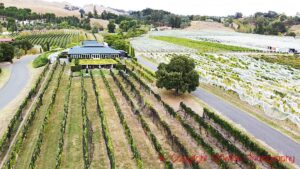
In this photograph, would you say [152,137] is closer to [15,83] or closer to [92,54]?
[15,83]

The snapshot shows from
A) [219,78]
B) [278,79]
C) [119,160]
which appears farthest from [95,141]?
[278,79]

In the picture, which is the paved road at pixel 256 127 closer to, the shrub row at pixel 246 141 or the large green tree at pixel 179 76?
the shrub row at pixel 246 141

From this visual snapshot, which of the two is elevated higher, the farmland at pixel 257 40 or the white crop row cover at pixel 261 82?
the farmland at pixel 257 40

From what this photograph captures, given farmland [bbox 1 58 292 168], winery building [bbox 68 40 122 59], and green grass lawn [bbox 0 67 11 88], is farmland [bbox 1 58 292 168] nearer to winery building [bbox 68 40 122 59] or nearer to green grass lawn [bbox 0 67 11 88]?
green grass lawn [bbox 0 67 11 88]

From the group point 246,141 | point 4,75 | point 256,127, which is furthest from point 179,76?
point 4,75

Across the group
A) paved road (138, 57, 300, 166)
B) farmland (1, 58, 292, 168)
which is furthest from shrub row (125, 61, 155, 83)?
farmland (1, 58, 292, 168)

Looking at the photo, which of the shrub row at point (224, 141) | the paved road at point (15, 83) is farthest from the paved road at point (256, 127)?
the paved road at point (15, 83)

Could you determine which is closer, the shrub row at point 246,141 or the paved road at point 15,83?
the shrub row at point 246,141

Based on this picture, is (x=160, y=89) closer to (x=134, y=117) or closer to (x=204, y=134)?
(x=134, y=117)
